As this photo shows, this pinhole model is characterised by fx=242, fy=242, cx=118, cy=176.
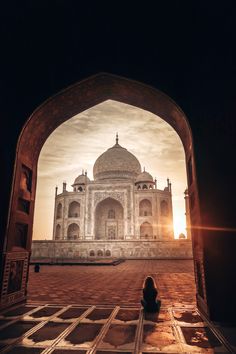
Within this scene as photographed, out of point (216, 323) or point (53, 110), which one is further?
point (53, 110)

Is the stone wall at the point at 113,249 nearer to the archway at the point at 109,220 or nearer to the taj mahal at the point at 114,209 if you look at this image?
the taj mahal at the point at 114,209

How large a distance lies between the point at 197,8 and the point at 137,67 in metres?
1.33

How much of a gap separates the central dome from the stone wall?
37.3 ft

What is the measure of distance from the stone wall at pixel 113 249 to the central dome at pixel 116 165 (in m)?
11.4

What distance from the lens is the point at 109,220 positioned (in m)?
28.2

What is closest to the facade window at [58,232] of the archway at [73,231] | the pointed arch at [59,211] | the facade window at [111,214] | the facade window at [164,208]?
the pointed arch at [59,211]

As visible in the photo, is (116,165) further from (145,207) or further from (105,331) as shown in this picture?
(105,331)

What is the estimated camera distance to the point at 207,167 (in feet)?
12.2

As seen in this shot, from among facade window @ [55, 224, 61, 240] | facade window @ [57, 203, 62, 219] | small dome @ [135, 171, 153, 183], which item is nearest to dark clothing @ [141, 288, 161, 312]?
facade window @ [57, 203, 62, 219]

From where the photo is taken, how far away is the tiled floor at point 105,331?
7.59 ft

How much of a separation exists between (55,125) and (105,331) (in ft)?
13.6

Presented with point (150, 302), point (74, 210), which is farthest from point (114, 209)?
point (150, 302)

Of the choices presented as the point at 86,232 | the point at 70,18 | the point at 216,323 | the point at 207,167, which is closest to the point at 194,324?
the point at 216,323

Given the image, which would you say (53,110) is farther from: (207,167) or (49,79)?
(207,167)
